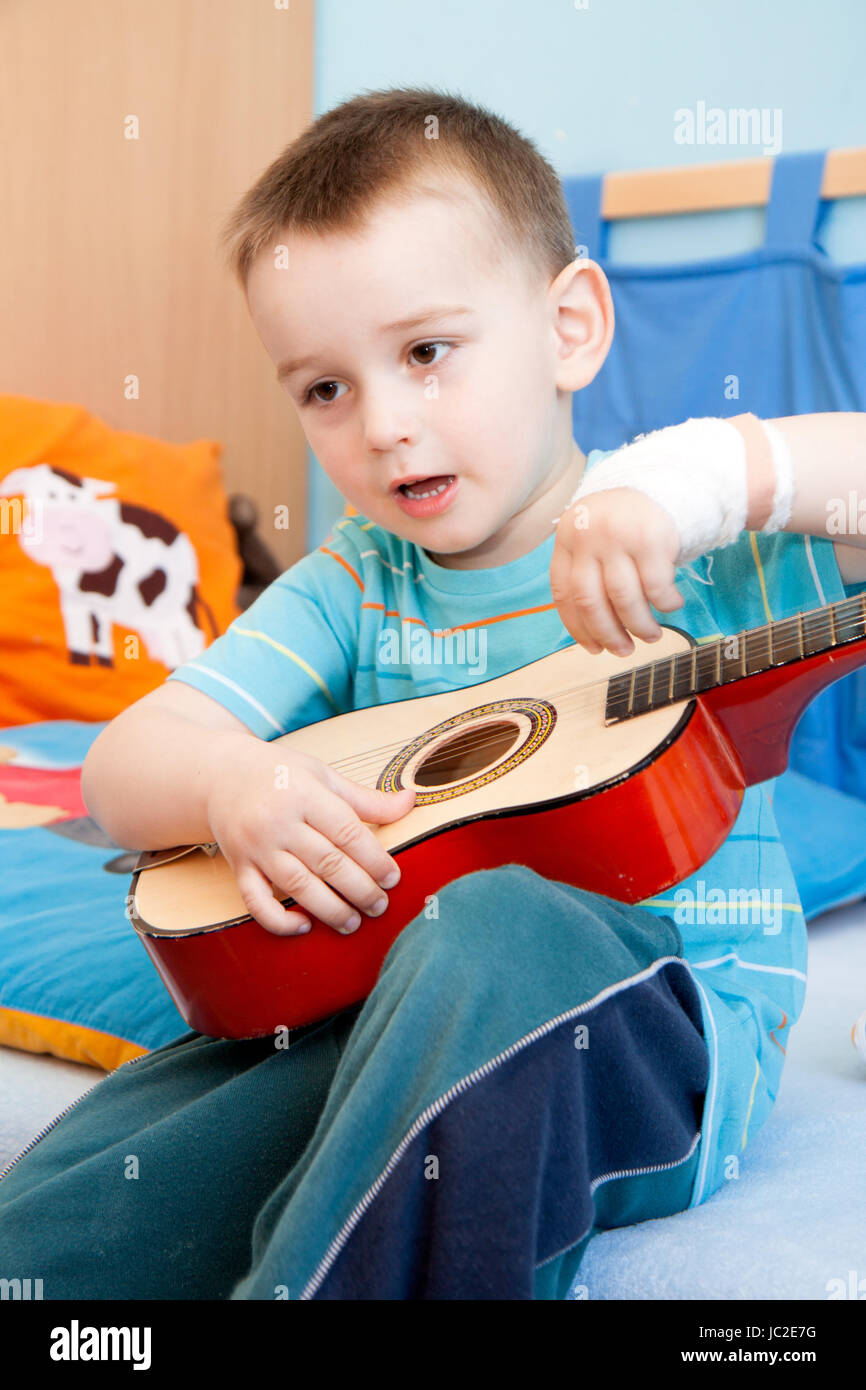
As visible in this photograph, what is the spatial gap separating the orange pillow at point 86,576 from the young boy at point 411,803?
72 centimetres

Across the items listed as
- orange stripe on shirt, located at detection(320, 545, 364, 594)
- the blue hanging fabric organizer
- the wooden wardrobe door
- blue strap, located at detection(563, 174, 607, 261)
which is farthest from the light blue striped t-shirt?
the wooden wardrobe door

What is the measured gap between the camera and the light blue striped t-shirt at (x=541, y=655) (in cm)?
69

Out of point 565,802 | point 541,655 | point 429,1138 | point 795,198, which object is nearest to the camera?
point 429,1138

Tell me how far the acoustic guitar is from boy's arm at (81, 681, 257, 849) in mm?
43

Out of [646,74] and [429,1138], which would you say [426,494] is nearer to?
[429,1138]

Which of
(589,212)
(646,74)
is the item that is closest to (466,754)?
(589,212)

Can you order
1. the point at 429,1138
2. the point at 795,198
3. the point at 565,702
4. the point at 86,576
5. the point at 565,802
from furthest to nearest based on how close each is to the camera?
the point at 86,576 → the point at 795,198 → the point at 565,702 → the point at 565,802 → the point at 429,1138

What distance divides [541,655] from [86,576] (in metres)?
0.93

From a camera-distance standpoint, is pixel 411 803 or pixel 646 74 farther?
pixel 646 74

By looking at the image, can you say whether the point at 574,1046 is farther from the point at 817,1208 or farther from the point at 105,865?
the point at 105,865

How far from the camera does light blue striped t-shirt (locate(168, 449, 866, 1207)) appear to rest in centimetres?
69

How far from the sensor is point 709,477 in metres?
0.66

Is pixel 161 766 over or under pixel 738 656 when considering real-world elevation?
under

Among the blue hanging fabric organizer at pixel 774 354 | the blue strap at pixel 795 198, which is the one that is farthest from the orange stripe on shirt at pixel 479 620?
the blue strap at pixel 795 198
